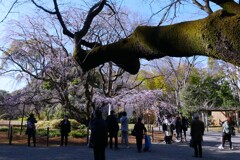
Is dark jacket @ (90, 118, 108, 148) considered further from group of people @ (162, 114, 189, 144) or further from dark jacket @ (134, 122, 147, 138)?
group of people @ (162, 114, 189, 144)

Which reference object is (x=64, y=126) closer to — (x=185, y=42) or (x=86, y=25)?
(x=86, y=25)

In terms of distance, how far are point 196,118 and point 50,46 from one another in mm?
14240

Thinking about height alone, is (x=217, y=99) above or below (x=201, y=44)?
above

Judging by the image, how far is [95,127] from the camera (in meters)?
8.03

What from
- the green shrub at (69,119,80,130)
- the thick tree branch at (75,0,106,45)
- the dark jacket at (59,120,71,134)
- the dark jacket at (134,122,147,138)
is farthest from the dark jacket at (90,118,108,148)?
the green shrub at (69,119,80,130)

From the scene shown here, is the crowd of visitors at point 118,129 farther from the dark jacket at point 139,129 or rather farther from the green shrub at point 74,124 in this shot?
the green shrub at point 74,124

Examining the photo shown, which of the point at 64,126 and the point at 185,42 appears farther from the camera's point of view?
the point at 64,126

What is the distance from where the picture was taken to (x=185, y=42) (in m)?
3.06

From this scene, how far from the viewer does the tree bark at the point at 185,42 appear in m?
2.75

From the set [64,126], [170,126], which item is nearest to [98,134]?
[64,126]

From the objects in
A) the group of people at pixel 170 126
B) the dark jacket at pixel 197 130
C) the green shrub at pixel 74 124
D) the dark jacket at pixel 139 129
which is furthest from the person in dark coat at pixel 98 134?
the green shrub at pixel 74 124

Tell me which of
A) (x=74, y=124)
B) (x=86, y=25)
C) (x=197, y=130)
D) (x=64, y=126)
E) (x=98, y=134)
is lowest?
(x=98, y=134)

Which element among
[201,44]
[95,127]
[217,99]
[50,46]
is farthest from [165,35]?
[217,99]

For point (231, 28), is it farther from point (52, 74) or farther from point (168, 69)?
point (168, 69)
